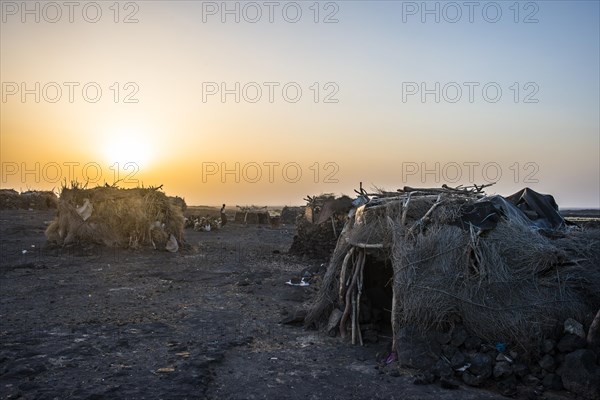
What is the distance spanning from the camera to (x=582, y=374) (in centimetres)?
582

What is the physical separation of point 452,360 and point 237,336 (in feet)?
12.6

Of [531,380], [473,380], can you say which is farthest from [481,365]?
[531,380]

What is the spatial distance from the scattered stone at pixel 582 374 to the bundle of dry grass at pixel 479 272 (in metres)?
0.49

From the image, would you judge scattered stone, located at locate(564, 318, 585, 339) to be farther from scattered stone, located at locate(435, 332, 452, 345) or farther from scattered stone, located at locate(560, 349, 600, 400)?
scattered stone, located at locate(435, 332, 452, 345)

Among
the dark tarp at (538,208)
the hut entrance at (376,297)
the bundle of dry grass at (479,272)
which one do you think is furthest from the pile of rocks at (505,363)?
the dark tarp at (538,208)

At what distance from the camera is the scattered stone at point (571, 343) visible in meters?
6.19

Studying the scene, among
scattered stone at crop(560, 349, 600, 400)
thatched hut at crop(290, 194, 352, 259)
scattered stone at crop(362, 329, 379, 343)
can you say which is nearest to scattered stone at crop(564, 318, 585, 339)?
scattered stone at crop(560, 349, 600, 400)

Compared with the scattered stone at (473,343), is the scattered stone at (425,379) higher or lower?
lower

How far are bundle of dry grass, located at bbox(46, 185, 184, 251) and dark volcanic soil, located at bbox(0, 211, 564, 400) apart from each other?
14.5 feet

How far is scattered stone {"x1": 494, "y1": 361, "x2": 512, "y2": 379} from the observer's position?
242 inches

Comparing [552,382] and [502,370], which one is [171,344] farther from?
[552,382]

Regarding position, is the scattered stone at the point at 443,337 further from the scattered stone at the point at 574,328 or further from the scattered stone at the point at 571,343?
the scattered stone at the point at 574,328

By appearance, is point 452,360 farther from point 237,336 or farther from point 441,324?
point 237,336

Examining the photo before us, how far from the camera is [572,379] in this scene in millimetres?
5883
